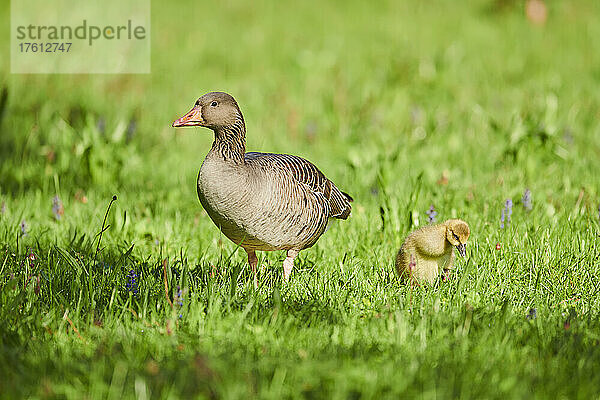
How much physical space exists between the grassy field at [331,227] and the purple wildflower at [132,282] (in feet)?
0.07

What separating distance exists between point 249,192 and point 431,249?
1.29 metres

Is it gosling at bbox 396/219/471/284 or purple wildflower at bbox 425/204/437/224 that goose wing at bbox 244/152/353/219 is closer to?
purple wildflower at bbox 425/204/437/224

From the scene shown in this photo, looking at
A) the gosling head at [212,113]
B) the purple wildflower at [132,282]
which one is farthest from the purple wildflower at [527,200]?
the purple wildflower at [132,282]

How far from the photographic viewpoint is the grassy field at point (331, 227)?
3293 millimetres

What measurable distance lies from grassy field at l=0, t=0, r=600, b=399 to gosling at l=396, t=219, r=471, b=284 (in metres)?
0.15

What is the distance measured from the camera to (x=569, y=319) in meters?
3.93

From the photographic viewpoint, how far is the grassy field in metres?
3.29

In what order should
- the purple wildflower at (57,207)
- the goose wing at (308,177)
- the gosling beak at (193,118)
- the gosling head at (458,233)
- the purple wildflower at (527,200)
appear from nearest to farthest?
the gosling head at (458,233), the gosling beak at (193,118), the goose wing at (308,177), the purple wildflower at (527,200), the purple wildflower at (57,207)

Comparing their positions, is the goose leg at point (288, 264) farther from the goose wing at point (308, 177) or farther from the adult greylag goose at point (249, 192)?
the goose wing at point (308, 177)

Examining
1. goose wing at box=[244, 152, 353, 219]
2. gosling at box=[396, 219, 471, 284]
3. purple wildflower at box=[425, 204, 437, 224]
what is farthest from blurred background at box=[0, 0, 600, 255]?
gosling at box=[396, 219, 471, 284]

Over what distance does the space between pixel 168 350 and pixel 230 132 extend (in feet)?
5.94

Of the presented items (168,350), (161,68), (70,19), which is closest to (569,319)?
(168,350)

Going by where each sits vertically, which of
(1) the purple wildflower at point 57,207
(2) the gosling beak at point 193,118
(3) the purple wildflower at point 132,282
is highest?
(2) the gosling beak at point 193,118

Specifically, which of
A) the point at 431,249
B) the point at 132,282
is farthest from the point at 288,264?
the point at 132,282
